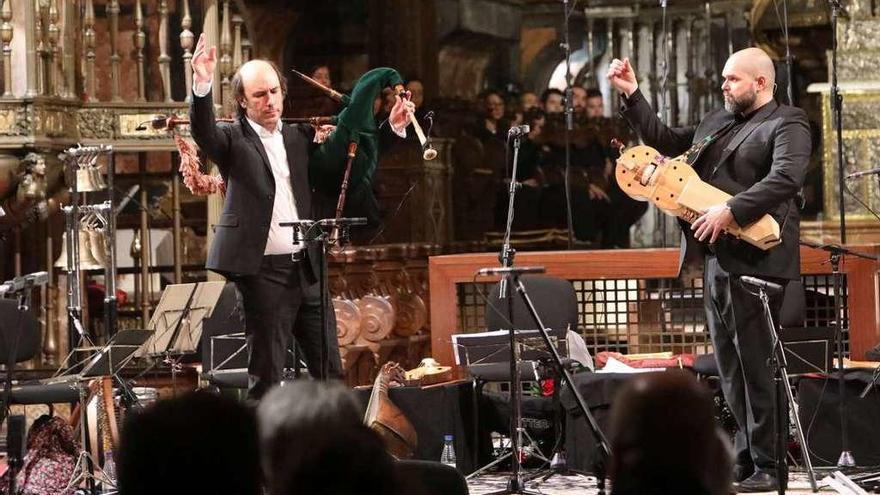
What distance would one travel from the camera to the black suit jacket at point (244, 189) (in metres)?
5.82

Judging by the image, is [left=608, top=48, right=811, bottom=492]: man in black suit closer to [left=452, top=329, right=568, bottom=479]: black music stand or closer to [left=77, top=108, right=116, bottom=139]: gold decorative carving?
[left=452, top=329, right=568, bottom=479]: black music stand

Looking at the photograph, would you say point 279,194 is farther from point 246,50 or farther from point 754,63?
point 246,50

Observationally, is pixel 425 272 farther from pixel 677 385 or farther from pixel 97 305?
pixel 677 385

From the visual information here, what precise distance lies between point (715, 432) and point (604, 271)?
5812 millimetres

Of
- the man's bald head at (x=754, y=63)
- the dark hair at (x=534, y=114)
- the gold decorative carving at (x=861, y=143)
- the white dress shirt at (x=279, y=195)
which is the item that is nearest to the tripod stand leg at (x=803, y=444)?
the man's bald head at (x=754, y=63)

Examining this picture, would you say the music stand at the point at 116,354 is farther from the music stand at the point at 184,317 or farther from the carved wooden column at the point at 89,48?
the carved wooden column at the point at 89,48

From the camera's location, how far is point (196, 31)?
35.0 feet

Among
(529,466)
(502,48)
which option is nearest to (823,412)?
(529,466)

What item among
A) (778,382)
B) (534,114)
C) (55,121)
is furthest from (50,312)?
(534,114)

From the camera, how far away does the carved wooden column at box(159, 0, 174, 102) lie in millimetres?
9961

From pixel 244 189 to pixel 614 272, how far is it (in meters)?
3.00

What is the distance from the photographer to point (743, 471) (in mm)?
6457

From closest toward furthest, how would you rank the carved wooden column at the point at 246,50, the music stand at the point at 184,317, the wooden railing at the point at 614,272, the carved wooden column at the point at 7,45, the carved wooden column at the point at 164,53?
the music stand at the point at 184,317
the wooden railing at the point at 614,272
the carved wooden column at the point at 7,45
the carved wooden column at the point at 164,53
the carved wooden column at the point at 246,50

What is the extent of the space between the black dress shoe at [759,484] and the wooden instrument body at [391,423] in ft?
5.02
